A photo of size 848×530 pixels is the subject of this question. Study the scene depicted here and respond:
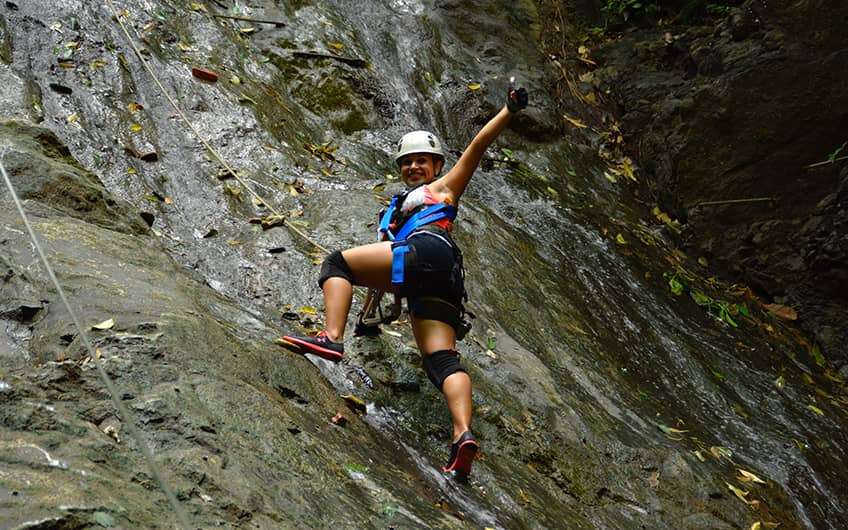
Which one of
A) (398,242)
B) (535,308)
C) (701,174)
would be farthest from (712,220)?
(398,242)

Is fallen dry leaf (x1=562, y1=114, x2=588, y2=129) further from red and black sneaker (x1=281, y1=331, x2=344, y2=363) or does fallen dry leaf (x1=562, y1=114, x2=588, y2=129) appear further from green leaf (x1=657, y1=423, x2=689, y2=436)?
red and black sneaker (x1=281, y1=331, x2=344, y2=363)

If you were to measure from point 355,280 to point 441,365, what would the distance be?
64cm

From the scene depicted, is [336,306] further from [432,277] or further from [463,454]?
[463,454]

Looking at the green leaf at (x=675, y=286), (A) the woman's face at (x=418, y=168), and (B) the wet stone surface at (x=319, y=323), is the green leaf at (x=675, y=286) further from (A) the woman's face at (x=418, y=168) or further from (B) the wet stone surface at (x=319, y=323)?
(A) the woman's face at (x=418, y=168)

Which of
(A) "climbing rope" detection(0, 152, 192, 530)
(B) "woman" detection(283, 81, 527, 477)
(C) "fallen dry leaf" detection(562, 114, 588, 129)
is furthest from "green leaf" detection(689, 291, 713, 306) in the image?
(A) "climbing rope" detection(0, 152, 192, 530)

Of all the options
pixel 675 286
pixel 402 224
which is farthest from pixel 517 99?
pixel 675 286

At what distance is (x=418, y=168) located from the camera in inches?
192

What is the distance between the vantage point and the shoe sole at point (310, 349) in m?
4.10

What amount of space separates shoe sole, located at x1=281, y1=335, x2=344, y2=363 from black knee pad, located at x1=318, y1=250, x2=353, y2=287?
324 mm

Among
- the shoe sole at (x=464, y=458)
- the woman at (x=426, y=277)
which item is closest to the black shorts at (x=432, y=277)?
the woman at (x=426, y=277)

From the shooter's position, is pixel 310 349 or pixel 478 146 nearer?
pixel 310 349

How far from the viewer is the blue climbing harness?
4270mm

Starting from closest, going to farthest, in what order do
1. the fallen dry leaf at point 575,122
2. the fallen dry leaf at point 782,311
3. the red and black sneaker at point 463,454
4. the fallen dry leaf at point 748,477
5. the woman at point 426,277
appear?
the red and black sneaker at point 463,454, the woman at point 426,277, the fallen dry leaf at point 748,477, the fallen dry leaf at point 782,311, the fallen dry leaf at point 575,122

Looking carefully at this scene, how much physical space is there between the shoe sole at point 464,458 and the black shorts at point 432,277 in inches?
29.9
